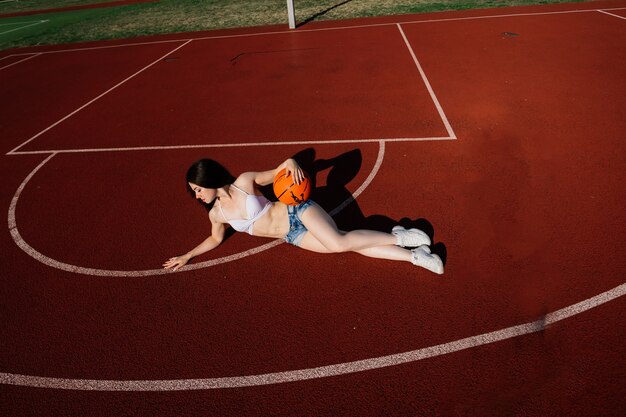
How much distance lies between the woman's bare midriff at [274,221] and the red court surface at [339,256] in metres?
0.51

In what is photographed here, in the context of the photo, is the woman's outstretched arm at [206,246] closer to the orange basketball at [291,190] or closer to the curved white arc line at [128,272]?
the curved white arc line at [128,272]

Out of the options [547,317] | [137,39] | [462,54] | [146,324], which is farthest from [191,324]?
[137,39]

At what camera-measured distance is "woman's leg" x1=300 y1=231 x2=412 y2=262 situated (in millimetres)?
4801

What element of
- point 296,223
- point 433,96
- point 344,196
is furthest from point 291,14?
point 296,223

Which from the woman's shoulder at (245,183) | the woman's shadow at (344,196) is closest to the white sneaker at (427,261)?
the woman's shadow at (344,196)

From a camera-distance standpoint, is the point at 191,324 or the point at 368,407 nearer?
the point at 368,407

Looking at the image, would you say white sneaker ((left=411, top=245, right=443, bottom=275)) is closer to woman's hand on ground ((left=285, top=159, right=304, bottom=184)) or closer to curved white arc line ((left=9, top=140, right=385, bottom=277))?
curved white arc line ((left=9, top=140, right=385, bottom=277))

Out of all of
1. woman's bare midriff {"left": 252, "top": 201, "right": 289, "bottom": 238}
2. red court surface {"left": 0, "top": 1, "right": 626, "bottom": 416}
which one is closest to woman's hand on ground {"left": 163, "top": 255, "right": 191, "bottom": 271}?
red court surface {"left": 0, "top": 1, "right": 626, "bottom": 416}

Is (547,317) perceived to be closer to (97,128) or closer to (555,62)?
(555,62)

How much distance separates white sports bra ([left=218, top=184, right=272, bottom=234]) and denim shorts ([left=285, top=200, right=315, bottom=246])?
0.31 metres

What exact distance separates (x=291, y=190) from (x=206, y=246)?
1.46 meters

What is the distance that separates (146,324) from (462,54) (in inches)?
437

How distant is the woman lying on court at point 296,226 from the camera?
4605 millimetres

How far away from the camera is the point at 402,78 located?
34.0 feet
